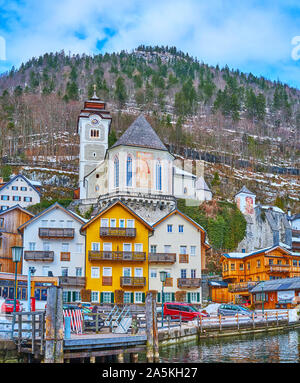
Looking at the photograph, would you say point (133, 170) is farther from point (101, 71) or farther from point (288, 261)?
point (101, 71)

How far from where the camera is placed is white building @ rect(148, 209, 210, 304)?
2306 inches

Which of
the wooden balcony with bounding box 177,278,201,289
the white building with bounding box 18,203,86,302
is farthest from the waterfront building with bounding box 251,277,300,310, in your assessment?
the white building with bounding box 18,203,86,302

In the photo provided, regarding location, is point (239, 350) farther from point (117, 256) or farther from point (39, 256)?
point (39, 256)

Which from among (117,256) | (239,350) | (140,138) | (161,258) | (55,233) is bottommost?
(239,350)

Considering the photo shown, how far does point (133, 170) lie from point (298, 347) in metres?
51.5

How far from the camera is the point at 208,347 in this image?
1359 inches

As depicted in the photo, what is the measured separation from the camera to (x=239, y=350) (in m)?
32.6

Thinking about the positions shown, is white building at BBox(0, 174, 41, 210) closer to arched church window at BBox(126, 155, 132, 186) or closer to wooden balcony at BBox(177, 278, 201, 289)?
arched church window at BBox(126, 155, 132, 186)

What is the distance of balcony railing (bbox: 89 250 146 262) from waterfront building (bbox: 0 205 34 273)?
9.51m

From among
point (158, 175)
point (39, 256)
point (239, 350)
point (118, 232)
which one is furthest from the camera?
point (158, 175)

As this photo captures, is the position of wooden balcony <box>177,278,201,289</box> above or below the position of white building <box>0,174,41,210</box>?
below

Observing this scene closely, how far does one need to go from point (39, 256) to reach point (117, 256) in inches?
321

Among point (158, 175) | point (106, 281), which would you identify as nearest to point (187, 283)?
point (106, 281)

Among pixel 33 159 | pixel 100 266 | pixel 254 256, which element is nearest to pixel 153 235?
pixel 100 266
